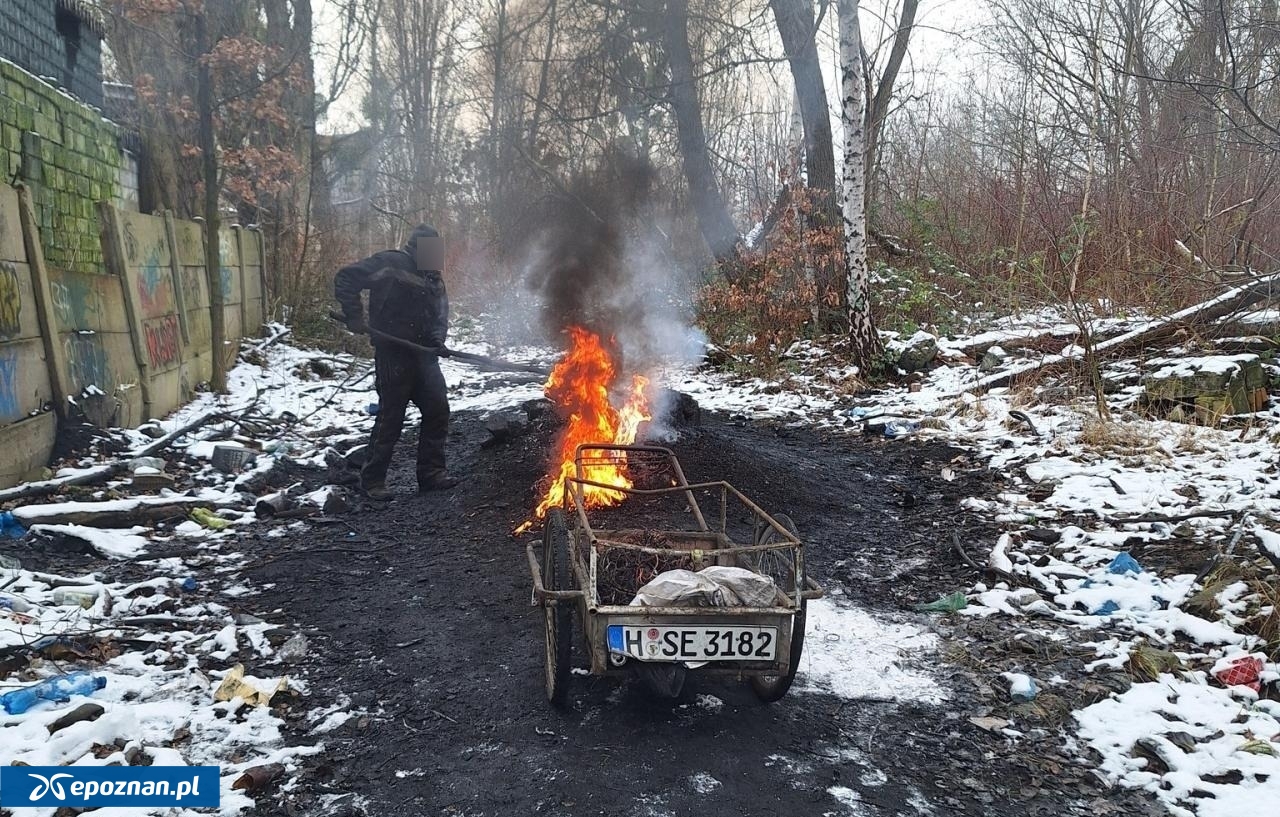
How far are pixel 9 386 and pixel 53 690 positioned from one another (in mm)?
3686

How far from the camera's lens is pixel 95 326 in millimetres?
7793

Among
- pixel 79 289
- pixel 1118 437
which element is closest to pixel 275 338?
pixel 79 289

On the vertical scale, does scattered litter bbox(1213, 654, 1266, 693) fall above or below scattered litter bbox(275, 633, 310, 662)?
above

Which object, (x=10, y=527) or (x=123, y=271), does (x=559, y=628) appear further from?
(x=123, y=271)

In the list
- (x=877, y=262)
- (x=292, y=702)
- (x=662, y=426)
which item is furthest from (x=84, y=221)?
(x=877, y=262)

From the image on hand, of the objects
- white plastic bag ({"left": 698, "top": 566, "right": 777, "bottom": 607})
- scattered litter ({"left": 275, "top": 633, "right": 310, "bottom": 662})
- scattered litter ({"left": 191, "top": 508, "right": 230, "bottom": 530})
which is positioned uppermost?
white plastic bag ({"left": 698, "top": 566, "right": 777, "bottom": 607})

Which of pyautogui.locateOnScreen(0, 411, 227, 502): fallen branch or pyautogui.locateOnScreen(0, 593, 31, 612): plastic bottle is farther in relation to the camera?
pyautogui.locateOnScreen(0, 411, 227, 502): fallen branch

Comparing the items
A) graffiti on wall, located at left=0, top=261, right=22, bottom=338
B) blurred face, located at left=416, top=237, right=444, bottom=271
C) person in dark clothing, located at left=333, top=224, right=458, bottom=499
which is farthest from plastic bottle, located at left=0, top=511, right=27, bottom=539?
blurred face, located at left=416, top=237, right=444, bottom=271

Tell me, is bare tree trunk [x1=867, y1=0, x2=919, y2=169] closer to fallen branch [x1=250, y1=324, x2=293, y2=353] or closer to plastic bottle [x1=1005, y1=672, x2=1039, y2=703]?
fallen branch [x1=250, y1=324, x2=293, y2=353]

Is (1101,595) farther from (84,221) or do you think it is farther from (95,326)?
(84,221)

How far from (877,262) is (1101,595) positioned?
36.2 ft

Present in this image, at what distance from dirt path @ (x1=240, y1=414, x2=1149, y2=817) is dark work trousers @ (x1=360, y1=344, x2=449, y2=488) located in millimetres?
1358

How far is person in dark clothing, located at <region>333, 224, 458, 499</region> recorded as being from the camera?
723 cm

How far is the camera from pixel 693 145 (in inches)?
631
